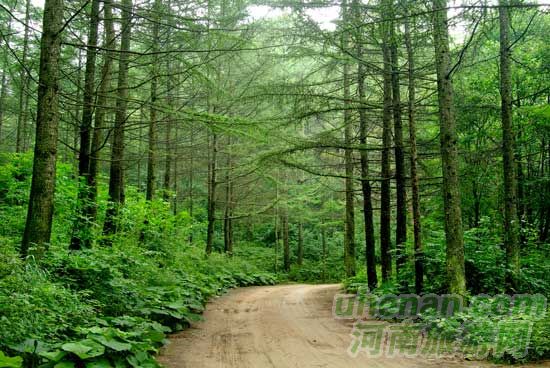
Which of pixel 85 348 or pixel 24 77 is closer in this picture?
pixel 85 348

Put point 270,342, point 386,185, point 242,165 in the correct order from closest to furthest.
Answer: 1. point 270,342
2. point 242,165
3. point 386,185

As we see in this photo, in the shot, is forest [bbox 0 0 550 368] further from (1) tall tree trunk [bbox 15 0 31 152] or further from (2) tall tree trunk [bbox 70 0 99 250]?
(1) tall tree trunk [bbox 15 0 31 152]

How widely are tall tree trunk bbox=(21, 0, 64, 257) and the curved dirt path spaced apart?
268 centimetres

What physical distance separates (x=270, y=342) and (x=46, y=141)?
4892mm

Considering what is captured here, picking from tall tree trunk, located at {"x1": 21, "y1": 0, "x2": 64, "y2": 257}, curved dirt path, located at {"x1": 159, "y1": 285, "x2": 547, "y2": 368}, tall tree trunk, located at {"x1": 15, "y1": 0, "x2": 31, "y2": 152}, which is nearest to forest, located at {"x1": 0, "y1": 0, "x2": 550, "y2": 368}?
tall tree trunk, located at {"x1": 21, "y1": 0, "x2": 64, "y2": 257}

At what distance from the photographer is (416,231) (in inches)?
404

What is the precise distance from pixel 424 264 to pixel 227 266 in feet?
34.8

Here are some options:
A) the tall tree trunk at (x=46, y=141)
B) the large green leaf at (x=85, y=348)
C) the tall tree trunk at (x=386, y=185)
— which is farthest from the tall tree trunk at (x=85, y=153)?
the tall tree trunk at (x=386, y=185)

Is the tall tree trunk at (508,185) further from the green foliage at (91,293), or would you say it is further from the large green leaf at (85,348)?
the large green leaf at (85,348)

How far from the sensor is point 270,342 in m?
7.46

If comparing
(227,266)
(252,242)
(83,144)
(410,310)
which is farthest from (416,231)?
(252,242)

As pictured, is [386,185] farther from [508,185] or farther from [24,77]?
[24,77]

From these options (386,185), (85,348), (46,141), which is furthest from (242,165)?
(85,348)

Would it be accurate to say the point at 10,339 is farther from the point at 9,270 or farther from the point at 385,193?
the point at 385,193
